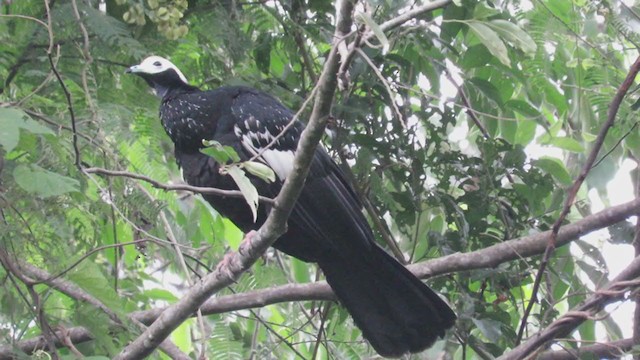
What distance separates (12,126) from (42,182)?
0.99 feet

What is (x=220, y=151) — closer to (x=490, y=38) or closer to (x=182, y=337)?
(x=490, y=38)

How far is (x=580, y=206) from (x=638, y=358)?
128 cm

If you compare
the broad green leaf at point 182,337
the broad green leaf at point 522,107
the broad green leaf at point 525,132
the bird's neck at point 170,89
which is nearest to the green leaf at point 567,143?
the broad green leaf at point 522,107

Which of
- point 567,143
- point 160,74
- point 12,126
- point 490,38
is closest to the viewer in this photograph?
point 490,38

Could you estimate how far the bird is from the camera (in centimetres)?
385

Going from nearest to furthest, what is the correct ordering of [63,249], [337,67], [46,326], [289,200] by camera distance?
[337,67] < [289,200] < [46,326] < [63,249]

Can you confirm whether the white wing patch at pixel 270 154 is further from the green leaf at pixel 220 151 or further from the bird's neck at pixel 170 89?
the green leaf at pixel 220 151

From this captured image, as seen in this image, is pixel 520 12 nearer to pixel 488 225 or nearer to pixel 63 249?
pixel 488 225

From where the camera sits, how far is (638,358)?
339cm

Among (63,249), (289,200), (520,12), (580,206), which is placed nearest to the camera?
(289,200)

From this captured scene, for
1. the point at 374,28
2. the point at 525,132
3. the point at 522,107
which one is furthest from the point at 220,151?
the point at 525,132

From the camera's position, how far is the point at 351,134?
4.41 meters

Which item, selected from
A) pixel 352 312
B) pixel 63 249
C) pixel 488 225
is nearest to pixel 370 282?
pixel 352 312

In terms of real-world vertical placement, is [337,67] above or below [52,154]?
above
